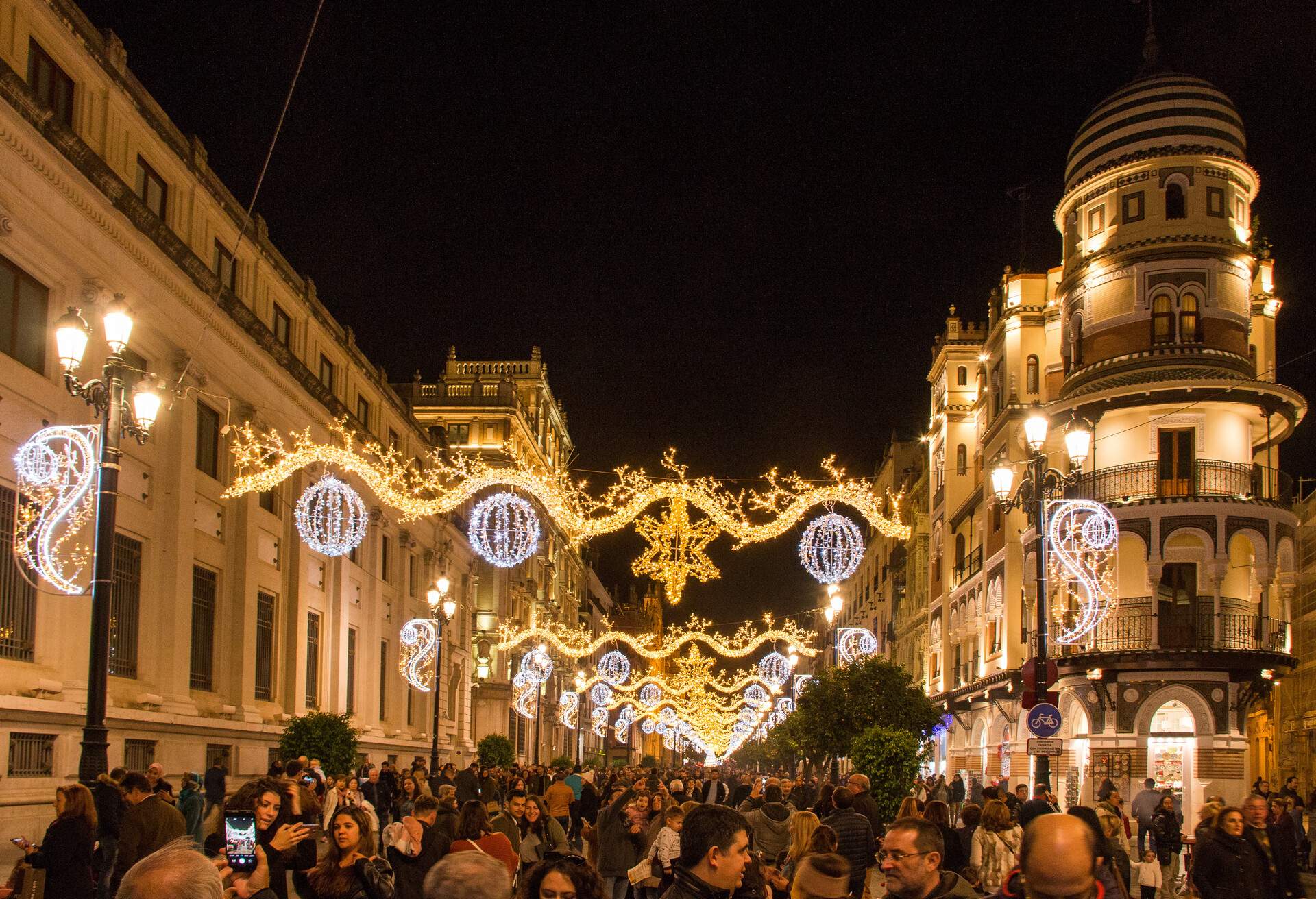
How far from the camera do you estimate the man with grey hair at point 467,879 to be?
4.83 m

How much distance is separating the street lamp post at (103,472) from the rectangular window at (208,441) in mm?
13803

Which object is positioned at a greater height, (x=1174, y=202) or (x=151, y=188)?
(x=1174, y=202)

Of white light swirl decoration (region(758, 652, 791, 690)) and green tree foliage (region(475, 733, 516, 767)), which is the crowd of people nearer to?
green tree foliage (region(475, 733, 516, 767))

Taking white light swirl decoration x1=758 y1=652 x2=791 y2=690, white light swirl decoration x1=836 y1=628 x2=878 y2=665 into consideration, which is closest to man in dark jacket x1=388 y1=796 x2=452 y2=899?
white light swirl decoration x1=836 y1=628 x2=878 y2=665

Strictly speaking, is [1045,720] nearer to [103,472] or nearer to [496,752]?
[103,472]

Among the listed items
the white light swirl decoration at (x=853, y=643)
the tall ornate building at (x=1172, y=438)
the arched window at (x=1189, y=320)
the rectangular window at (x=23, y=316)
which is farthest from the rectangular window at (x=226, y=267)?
the white light swirl decoration at (x=853, y=643)

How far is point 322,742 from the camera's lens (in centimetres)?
2894

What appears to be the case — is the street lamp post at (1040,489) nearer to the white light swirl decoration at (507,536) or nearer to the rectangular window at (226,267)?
the white light swirl decoration at (507,536)

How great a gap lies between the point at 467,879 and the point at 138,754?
22628 millimetres

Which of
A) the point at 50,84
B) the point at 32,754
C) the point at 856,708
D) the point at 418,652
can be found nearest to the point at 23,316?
the point at 50,84

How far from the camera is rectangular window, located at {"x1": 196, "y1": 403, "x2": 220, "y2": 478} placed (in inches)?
1161

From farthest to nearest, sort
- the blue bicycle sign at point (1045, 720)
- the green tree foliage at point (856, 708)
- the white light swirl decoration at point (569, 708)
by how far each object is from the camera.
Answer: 1. the white light swirl decoration at point (569, 708)
2. the green tree foliage at point (856, 708)
3. the blue bicycle sign at point (1045, 720)

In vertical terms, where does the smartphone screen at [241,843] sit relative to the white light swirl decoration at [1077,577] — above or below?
below

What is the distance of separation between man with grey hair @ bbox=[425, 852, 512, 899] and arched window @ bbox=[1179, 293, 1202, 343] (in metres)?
35.1
